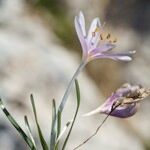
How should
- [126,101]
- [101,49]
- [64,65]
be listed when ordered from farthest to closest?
[64,65]
[101,49]
[126,101]

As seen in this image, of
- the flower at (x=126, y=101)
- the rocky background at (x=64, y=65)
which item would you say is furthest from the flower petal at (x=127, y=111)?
the rocky background at (x=64, y=65)

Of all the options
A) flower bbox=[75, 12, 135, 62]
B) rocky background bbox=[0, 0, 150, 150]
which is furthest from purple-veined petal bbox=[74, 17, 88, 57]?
rocky background bbox=[0, 0, 150, 150]

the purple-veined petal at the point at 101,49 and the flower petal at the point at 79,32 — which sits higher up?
the flower petal at the point at 79,32

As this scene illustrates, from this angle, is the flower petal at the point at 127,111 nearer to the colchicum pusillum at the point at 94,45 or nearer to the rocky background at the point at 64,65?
the colchicum pusillum at the point at 94,45

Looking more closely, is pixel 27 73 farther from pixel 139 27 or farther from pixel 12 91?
pixel 139 27

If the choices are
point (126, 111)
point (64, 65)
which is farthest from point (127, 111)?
point (64, 65)

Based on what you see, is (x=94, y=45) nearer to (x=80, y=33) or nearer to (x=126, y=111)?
(x=80, y=33)
